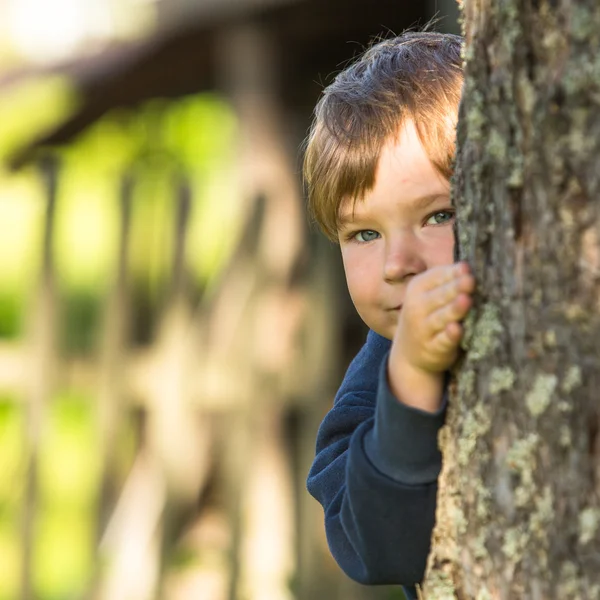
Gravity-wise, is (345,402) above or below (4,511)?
above

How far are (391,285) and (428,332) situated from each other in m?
0.43

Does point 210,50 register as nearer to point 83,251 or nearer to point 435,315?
point 435,315

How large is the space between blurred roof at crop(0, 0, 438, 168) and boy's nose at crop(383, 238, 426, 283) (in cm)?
375

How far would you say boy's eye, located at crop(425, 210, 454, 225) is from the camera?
197 centimetres

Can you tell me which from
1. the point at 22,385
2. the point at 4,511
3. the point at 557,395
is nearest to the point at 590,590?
the point at 557,395

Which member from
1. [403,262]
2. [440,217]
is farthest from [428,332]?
[440,217]

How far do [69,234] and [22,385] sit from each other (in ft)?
28.6

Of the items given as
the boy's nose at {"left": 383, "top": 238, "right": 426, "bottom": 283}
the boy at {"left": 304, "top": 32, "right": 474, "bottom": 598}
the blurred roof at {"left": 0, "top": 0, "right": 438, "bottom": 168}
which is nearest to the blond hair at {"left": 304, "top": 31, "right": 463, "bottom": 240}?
the boy at {"left": 304, "top": 32, "right": 474, "bottom": 598}

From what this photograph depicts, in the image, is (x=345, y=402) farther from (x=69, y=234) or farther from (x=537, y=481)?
(x=69, y=234)

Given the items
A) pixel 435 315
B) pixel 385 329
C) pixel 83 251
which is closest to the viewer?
pixel 435 315

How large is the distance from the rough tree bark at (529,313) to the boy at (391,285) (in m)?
0.06

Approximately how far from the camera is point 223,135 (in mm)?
14672

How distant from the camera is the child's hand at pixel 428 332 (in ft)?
4.93

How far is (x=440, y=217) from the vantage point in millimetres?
1981
